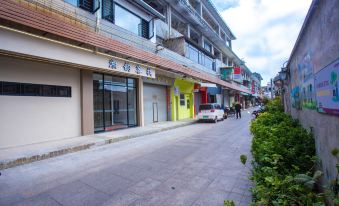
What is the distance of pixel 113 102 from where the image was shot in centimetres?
1377

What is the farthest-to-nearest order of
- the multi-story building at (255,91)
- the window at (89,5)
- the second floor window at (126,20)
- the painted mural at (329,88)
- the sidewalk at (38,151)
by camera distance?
the multi-story building at (255,91)
the second floor window at (126,20)
the window at (89,5)
the sidewalk at (38,151)
the painted mural at (329,88)

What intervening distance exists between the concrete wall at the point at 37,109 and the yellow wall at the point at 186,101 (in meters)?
10.9

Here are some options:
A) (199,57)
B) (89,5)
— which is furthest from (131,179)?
(199,57)

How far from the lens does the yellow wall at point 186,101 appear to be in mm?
20766

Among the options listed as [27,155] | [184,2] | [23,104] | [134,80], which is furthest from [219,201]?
[184,2]

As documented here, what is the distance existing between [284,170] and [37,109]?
32.1ft

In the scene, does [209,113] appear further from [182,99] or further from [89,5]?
[89,5]

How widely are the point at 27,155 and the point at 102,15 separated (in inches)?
337

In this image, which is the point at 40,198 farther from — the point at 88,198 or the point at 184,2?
the point at 184,2

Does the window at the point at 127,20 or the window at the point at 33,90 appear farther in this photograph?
the window at the point at 127,20

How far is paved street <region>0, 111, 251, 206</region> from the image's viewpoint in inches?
161

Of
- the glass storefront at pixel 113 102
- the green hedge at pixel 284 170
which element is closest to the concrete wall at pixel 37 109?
the glass storefront at pixel 113 102

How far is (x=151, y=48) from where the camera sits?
16.2 m

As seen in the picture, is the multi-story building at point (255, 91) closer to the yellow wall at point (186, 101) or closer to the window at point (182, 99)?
the yellow wall at point (186, 101)
